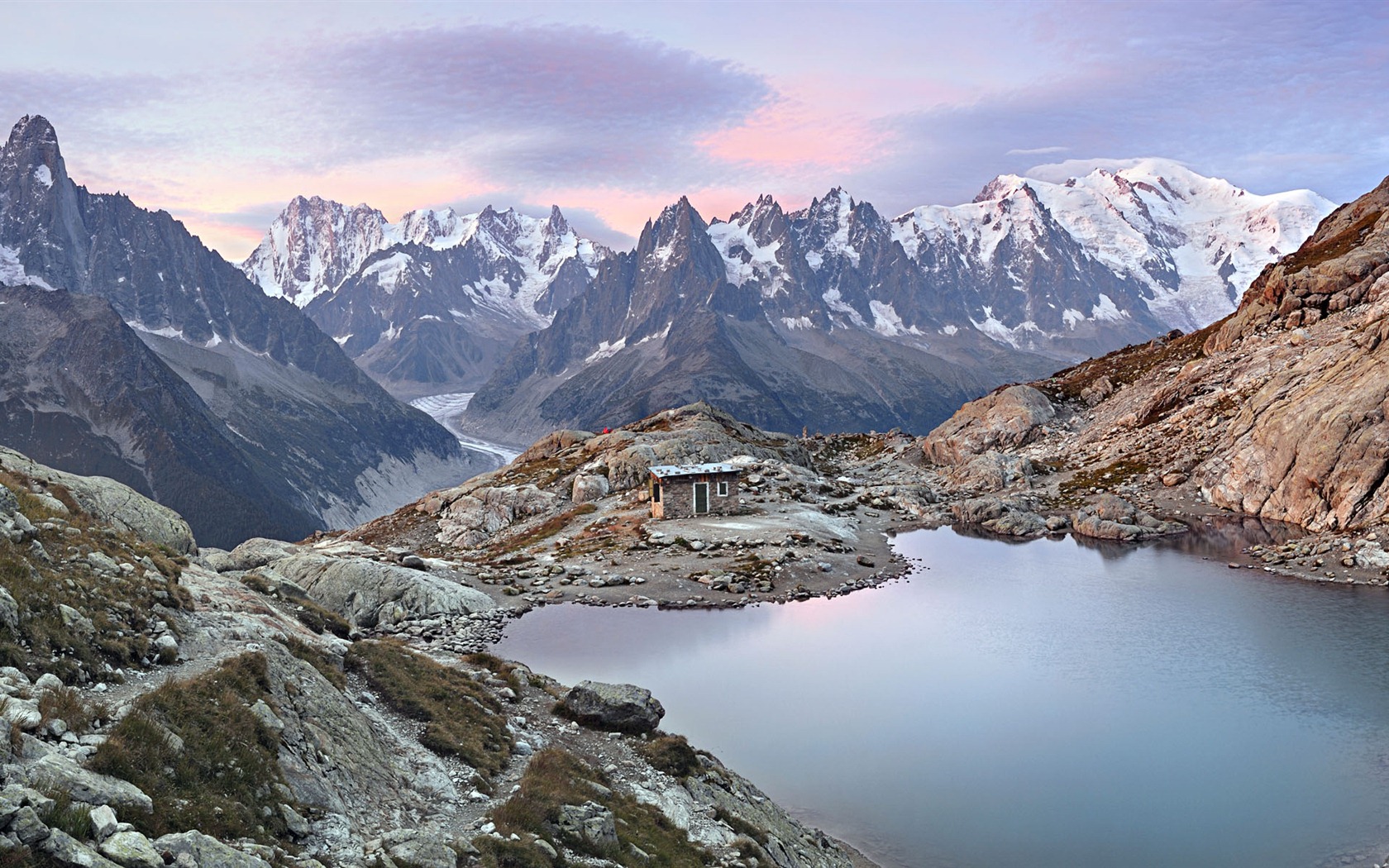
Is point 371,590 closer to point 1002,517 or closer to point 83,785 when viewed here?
point 83,785

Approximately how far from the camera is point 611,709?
128ft

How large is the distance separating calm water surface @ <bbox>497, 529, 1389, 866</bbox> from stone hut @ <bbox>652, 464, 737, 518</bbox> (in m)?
27.5

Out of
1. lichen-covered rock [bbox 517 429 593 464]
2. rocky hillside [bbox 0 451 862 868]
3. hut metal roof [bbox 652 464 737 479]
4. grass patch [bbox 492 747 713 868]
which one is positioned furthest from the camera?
lichen-covered rock [bbox 517 429 593 464]

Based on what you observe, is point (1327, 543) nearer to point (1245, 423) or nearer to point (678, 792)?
point (1245, 423)

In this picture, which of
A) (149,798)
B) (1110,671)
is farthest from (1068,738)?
(149,798)

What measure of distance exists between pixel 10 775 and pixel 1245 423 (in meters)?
126

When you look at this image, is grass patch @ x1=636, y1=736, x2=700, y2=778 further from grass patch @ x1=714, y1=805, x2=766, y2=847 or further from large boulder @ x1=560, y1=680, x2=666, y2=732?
grass patch @ x1=714, y1=805, x2=766, y2=847

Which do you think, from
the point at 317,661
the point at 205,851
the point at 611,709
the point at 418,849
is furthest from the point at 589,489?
the point at 205,851

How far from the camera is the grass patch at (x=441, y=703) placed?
30.1 m

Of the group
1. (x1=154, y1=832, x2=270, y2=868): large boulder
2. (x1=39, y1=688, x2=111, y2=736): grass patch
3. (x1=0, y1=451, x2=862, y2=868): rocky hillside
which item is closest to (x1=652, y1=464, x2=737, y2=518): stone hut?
(x1=0, y1=451, x2=862, y2=868): rocky hillside

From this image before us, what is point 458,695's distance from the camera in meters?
35.2

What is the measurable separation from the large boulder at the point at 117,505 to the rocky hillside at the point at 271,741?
17 centimetres

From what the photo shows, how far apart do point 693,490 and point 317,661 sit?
7510 cm

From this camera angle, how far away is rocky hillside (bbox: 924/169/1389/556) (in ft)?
314
